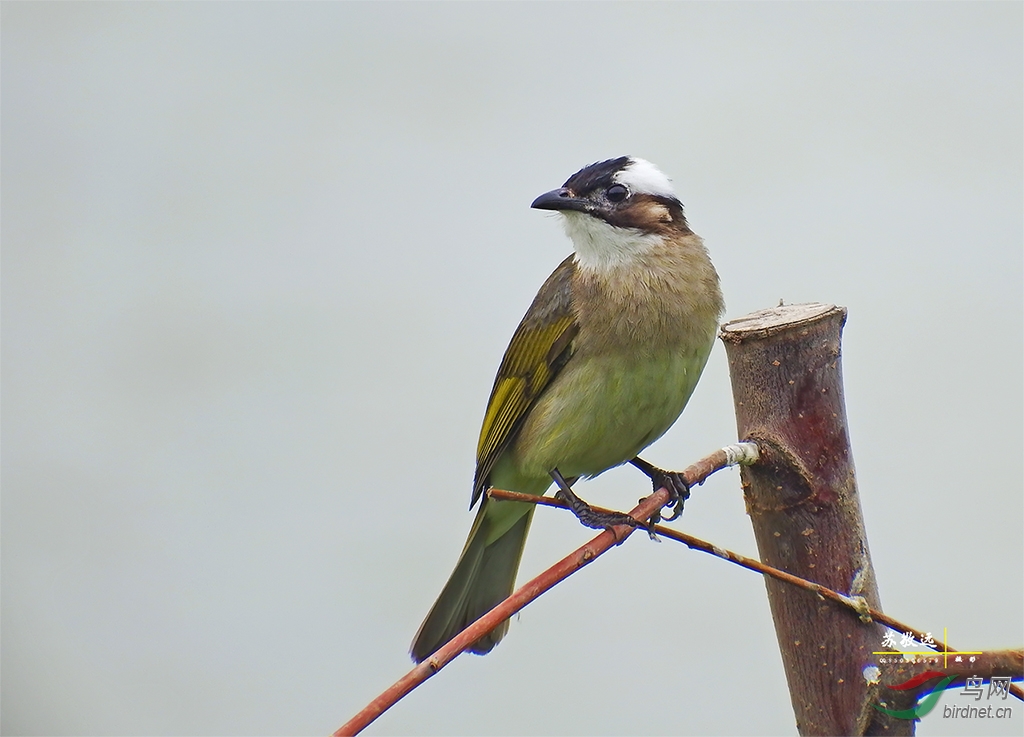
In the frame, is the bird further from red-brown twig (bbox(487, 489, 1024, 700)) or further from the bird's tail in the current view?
red-brown twig (bbox(487, 489, 1024, 700))

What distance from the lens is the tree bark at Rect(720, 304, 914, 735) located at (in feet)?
5.63

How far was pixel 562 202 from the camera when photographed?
2.45 metres

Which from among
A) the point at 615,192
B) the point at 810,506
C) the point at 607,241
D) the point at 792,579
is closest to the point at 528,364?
the point at 607,241

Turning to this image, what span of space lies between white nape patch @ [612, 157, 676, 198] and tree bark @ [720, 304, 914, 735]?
69cm

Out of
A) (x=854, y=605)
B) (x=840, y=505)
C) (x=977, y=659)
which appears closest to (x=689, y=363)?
(x=840, y=505)

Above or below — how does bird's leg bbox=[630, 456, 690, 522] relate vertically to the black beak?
below

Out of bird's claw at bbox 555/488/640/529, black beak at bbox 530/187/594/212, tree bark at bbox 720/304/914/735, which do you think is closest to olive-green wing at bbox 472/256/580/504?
black beak at bbox 530/187/594/212

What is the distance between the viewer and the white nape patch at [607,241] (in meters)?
2.48

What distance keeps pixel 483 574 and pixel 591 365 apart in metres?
0.61

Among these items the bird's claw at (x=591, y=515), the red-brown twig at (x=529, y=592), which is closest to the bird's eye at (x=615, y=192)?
the bird's claw at (x=591, y=515)

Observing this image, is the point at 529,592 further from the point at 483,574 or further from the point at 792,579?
the point at 483,574

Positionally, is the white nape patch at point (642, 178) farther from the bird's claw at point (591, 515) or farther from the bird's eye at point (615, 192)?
the bird's claw at point (591, 515)

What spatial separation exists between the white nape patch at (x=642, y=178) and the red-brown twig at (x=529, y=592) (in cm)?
92

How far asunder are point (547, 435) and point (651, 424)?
0.81 feet
